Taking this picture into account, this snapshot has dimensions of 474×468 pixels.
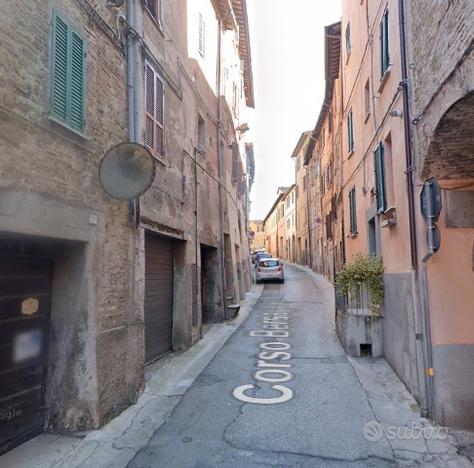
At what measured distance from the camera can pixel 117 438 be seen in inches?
195

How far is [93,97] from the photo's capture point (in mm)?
5578

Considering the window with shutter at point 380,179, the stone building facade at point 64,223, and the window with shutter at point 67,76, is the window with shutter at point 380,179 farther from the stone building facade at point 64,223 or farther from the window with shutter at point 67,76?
the window with shutter at point 67,76

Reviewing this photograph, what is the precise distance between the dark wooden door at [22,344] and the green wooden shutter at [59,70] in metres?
1.75

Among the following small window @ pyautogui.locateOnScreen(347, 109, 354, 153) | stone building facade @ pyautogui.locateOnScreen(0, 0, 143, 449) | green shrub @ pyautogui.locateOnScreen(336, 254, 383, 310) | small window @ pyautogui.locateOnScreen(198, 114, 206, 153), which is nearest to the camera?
stone building facade @ pyautogui.locateOnScreen(0, 0, 143, 449)

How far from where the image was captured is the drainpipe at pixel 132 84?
650cm

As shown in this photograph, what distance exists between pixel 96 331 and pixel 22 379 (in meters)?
0.94

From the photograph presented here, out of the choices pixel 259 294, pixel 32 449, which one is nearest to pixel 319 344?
pixel 32 449

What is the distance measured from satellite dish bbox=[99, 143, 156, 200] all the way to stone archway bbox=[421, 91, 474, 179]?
11.8ft

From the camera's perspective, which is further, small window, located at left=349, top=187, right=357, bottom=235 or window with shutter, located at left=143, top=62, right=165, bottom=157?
small window, located at left=349, top=187, right=357, bottom=235

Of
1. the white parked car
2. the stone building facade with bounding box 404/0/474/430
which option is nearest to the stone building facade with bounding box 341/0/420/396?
the stone building facade with bounding box 404/0/474/430

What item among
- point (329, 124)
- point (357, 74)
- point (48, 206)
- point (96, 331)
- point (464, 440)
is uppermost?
point (329, 124)

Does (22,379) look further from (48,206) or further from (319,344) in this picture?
(319,344)

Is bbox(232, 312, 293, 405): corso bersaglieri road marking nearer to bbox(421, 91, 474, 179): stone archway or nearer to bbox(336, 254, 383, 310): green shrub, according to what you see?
bbox(336, 254, 383, 310): green shrub

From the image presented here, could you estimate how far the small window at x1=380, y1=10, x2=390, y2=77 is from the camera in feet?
25.5
